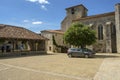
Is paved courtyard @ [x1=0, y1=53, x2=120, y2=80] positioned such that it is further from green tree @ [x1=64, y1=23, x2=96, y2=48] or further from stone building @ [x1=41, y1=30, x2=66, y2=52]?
stone building @ [x1=41, y1=30, x2=66, y2=52]

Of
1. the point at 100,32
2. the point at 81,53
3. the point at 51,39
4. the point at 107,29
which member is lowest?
the point at 81,53

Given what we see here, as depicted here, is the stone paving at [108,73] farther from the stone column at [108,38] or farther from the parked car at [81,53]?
the stone column at [108,38]

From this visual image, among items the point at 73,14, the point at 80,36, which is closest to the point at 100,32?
the point at 73,14

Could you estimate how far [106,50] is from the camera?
40375 mm

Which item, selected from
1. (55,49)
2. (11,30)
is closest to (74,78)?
(11,30)

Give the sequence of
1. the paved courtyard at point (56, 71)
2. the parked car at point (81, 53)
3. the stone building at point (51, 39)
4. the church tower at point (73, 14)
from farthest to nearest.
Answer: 1. the church tower at point (73, 14)
2. the stone building at point (51, 39)
3. the parked car at point (81, 53)
4. the paved courtyard at point (56, 71)

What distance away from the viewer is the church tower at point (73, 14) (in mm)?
51375

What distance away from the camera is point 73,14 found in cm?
5303

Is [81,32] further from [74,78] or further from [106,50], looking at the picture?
[74,78]

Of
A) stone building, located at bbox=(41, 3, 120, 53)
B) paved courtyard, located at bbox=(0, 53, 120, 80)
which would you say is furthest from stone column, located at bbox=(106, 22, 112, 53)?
paved courtyard, located at bbox=(0, 53, 120, 80)

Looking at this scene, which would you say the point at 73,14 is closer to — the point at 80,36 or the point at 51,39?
the point at 51,39

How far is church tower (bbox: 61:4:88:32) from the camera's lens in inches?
2023

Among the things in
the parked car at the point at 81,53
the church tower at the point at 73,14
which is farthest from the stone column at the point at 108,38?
the parked car at the point at 81,53

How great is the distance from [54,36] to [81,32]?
18352 mm
